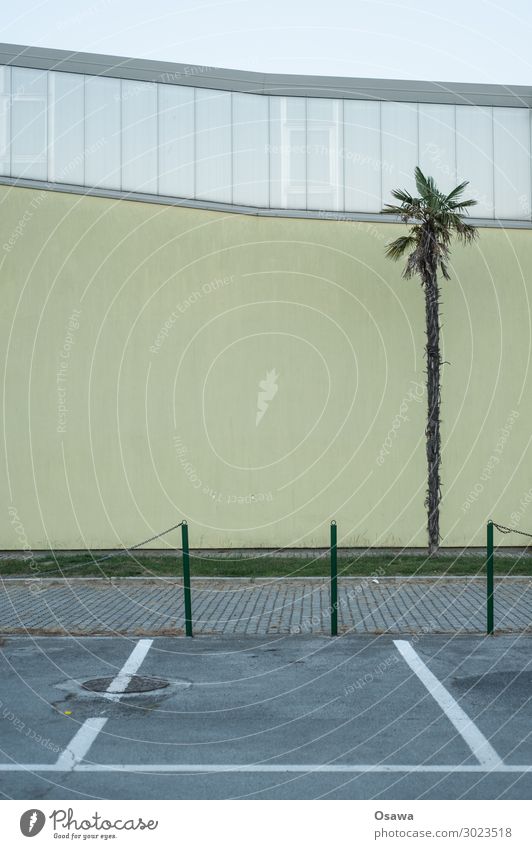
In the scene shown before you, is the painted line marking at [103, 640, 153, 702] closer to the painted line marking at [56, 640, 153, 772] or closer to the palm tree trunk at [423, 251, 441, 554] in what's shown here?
the painted line marking at [56, 640, 153, 772]

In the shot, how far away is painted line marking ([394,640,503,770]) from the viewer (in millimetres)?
7176

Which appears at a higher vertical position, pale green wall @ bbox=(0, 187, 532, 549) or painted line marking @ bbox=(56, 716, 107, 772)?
pale green wall @ bbox=(0, 187, 532, 549)

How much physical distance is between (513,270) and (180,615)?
1119cm

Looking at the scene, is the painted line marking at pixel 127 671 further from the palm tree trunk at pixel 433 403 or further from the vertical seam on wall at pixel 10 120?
the vertical seam on wall at pixel 10 120

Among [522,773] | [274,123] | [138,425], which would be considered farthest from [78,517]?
[522,773]

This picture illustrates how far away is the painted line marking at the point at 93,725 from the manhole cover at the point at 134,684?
38mm

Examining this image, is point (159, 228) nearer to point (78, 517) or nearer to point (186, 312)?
point (186, 312)

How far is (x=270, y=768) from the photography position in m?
6.93

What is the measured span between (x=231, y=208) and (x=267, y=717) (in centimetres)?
1353

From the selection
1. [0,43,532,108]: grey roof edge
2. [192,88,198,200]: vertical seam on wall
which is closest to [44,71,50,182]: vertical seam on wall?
[0,43,532,108]: grey roof edge

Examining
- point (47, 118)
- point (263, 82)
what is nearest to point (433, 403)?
point (263, 82)

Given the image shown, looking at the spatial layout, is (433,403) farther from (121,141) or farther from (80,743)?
(80,743)

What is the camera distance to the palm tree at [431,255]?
1834cm

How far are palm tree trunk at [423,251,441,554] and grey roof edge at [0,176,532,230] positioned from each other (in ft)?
6.66
